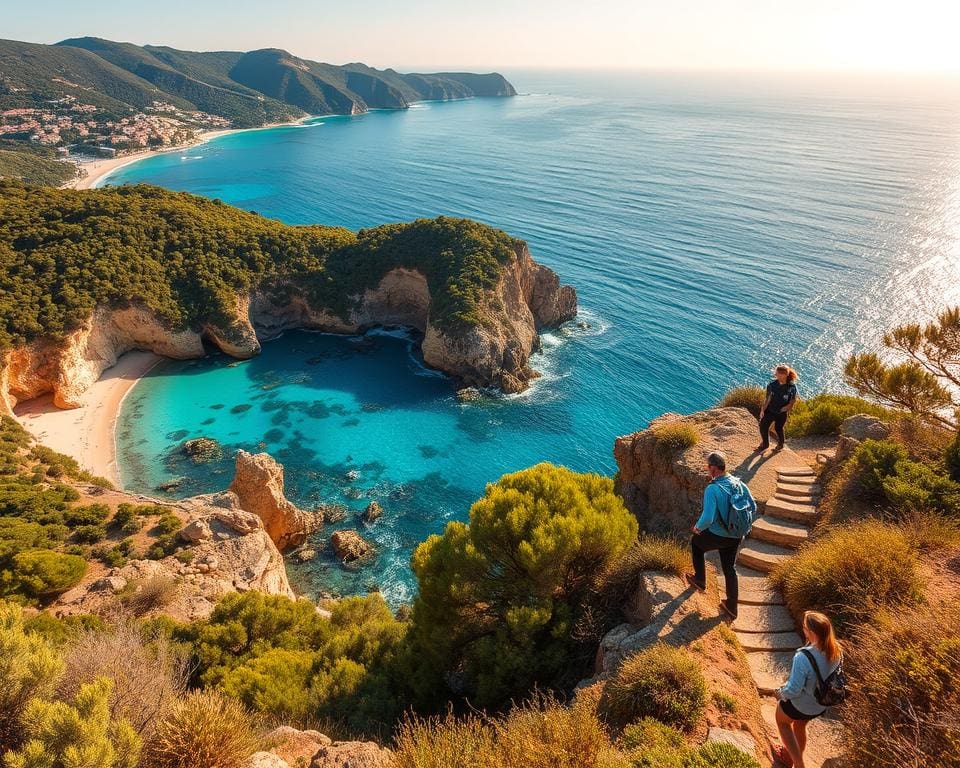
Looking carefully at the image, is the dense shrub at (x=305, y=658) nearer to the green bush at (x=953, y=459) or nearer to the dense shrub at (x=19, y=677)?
the dense shrub at (x=19, y=677)

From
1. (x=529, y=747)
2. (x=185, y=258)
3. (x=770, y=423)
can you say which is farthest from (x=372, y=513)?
(x=185, y=258)

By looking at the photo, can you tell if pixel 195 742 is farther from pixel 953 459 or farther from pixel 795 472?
pixel 953 459

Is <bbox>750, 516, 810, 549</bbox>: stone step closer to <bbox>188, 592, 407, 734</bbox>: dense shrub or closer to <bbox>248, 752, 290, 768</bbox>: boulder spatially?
<bbox>188, 592, 407, 734</bbox>: dense shrub

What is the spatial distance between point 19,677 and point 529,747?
285 inches

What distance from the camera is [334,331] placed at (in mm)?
51469

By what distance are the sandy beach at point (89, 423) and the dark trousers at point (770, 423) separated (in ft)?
113

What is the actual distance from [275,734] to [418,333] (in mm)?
44622

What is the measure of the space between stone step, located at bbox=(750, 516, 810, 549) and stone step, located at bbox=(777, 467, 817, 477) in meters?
1.96

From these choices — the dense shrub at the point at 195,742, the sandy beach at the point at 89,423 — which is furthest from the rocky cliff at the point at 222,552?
the dense shrub at the point at 195,742

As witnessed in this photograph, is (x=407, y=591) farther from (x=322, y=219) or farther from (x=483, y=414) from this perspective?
(x=322, y=219)

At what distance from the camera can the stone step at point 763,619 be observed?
869 centimetres

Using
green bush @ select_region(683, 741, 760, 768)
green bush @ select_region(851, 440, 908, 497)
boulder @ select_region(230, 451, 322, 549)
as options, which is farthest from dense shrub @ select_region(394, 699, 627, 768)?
boulder @ select_region(230, 451, 322, 549)

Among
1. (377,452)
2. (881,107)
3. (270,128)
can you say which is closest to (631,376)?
(377,452)

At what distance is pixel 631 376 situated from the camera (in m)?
42.1
